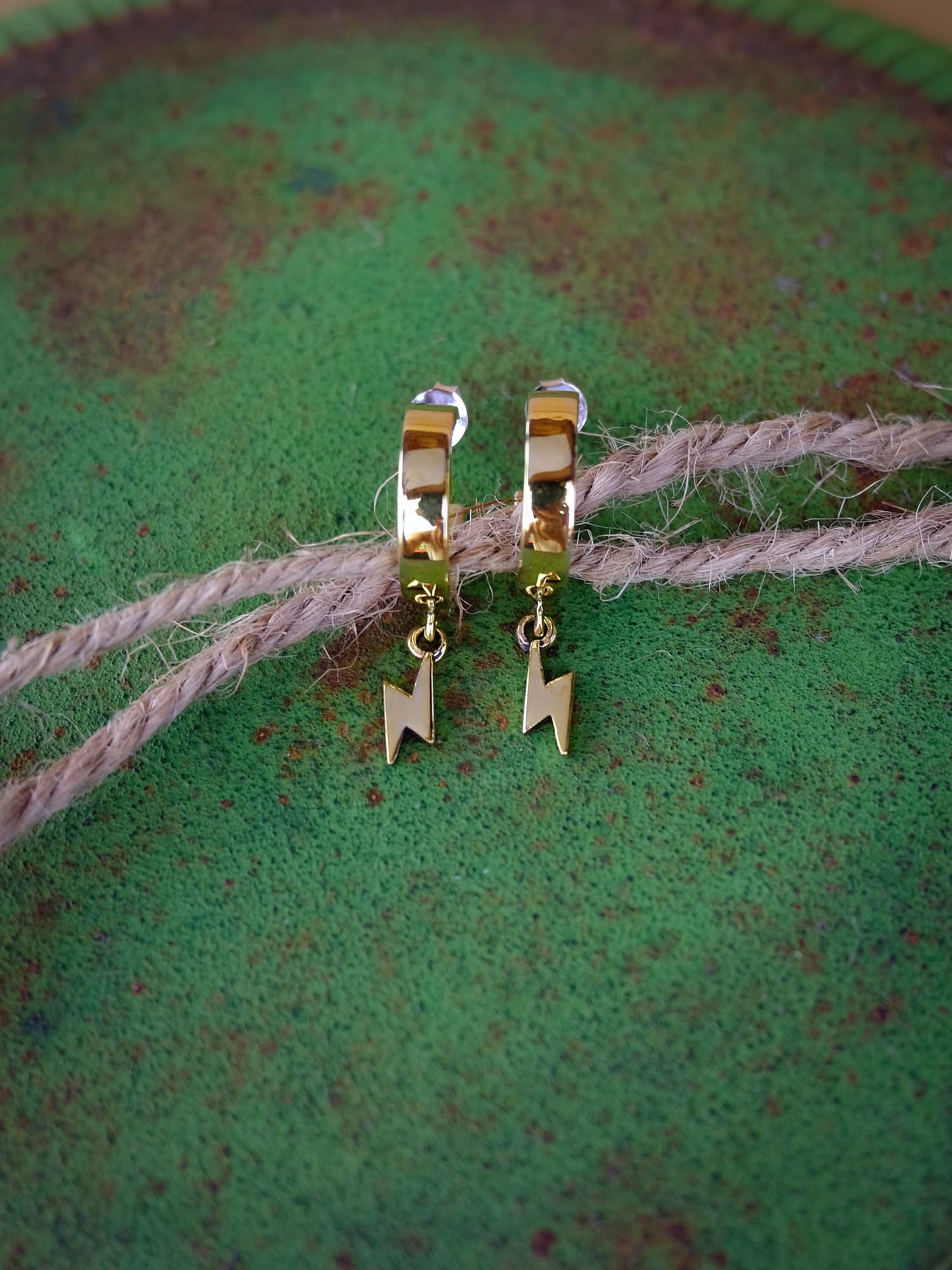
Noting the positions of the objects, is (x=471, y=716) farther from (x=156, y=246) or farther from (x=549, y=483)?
(x=156, y=246)

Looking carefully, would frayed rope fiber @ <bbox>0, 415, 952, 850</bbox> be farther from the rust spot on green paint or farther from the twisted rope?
the rust spot on green paint

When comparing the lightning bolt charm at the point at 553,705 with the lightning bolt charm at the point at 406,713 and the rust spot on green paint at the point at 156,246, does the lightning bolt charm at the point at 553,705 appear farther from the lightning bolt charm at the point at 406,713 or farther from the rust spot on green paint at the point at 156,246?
the rust spot on green paint at the point at 156,246

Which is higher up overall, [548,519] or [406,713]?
[548,519]

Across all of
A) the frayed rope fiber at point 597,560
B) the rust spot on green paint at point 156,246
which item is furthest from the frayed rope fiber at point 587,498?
the rust spot on green paint at point 156,246

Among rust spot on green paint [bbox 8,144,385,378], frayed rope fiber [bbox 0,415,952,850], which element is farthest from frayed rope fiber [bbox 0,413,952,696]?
rust spot on green paint [bbox 8,144,385,378]

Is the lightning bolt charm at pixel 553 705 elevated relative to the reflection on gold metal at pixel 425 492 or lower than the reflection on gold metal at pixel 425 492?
lower

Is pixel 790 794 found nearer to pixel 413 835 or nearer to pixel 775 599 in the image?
pixel 775 599

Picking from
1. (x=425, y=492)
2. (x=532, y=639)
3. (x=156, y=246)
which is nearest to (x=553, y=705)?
(x=532, y=639)
